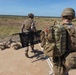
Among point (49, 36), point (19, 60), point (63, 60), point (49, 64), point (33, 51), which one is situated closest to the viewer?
point (49, 36)

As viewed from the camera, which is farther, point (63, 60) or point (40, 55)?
point (40, 55)

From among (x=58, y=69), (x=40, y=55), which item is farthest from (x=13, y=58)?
(x=58, y=69)

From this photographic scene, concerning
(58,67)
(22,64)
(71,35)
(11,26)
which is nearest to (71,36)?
(71,35)

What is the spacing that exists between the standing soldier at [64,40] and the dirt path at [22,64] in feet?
8.67

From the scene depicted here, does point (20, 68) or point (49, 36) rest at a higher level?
point (49, 36)

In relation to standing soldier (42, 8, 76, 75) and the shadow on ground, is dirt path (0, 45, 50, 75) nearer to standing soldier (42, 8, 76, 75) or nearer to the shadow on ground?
the shadow on ground

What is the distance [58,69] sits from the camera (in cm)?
477

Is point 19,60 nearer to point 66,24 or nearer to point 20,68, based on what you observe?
point 20,68

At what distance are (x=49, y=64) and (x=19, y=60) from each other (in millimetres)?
1235

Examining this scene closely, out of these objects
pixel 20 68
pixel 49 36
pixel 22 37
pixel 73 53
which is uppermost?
pixel 49 36

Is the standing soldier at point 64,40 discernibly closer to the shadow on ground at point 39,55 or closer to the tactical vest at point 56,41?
the tactical vest at point 56,41

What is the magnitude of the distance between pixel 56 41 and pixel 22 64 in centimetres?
376

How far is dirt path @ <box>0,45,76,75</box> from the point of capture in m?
7.39

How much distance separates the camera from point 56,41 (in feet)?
14.5
